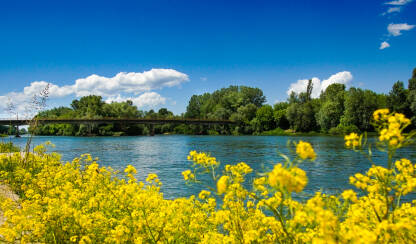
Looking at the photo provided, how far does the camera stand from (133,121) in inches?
3182

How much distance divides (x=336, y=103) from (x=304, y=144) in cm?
7594

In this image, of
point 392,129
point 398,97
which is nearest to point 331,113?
point 398,97

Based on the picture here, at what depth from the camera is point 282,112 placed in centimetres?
9144

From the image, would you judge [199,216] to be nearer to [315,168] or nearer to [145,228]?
[145,228]

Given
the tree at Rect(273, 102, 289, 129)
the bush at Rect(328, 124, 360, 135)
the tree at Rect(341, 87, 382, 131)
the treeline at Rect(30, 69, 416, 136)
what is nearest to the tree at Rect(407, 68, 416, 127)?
the treeline at Rect(30, 69, 416, 136)

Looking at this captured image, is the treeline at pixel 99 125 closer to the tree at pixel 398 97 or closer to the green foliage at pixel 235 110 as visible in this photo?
the green foliage at pixel 235 110

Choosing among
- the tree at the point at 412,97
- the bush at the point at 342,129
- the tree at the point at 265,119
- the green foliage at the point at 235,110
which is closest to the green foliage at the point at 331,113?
the bush at the point at 342,129

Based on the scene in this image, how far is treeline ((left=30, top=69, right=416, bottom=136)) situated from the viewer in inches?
2564

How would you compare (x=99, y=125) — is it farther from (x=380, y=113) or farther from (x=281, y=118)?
(x=380, y=113)

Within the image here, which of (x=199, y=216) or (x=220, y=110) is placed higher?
(x=220, y=110)

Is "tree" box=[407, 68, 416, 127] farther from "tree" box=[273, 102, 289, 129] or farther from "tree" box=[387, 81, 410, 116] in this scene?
"tree" box=[273, 102, 289, 129]

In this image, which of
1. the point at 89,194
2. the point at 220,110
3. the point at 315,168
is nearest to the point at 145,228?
the point at 89,194

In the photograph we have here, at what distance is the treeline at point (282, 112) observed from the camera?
214ft

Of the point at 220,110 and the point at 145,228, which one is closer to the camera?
the point at 145,228
